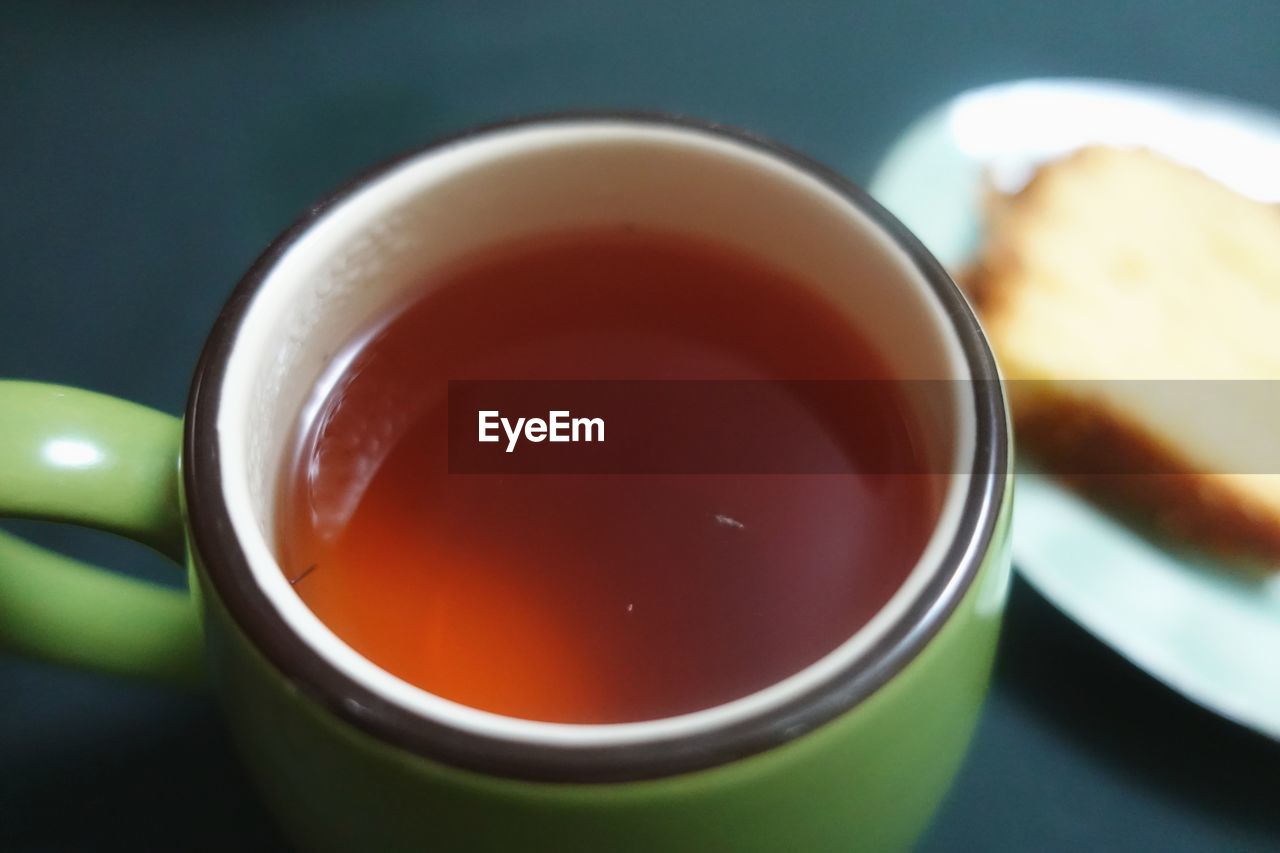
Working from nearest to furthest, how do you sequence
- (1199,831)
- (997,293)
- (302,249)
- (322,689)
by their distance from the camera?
(322,689), (302,249), (1199,831), (997,293)

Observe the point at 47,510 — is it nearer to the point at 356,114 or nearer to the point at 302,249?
the point at 302,249

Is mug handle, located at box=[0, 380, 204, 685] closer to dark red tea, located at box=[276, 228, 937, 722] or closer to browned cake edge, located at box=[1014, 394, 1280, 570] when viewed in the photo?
dark red tea, located at box=[276, 228, 937, 722]

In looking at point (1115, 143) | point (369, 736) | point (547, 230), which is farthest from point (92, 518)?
point (1115, 143)

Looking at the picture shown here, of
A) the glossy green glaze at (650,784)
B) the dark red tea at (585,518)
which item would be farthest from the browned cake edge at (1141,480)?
the glossy green glaze at (650,784)

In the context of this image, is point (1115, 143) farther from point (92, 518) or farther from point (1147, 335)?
point (92, 518)

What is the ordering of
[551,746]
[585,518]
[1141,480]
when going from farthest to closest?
[1141,480] → [585,518] → [551,746]

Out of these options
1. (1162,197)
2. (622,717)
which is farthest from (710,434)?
(1162,197)

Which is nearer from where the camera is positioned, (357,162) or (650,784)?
(650,784)
